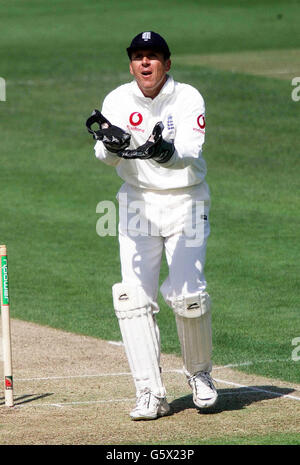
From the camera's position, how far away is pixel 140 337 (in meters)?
7.54

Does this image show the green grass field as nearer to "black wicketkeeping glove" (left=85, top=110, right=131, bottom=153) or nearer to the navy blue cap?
"black wicketkeeping glove" (left=85, top=110, right=131, bottom=153)

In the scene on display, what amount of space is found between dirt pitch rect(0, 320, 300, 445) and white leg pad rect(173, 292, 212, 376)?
0.34 metres

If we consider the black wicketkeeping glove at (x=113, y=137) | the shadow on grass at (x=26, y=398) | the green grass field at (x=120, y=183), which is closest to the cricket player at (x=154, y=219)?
the black wicketkeeping glove at (x=113, y=137)

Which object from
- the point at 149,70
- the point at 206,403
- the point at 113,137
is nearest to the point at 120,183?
the point at 149,70

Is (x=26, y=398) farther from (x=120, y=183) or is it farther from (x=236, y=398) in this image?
(x=120, y=183)

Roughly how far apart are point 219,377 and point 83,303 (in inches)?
125

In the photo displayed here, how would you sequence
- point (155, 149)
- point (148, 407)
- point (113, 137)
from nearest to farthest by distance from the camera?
point (155, 149) → point (113, 137) → point (148, 407)

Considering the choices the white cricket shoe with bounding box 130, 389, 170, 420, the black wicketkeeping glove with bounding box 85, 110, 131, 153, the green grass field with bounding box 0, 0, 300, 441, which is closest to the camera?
the black wicketkeeping glove with bounding box 85, 110, 131, 153

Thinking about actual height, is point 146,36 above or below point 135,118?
above

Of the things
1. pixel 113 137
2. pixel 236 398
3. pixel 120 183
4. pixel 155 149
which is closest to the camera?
pixel 155 149

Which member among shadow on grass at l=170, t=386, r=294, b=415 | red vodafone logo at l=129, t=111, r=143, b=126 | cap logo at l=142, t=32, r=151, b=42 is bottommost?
shadow on grass at l=170, t=386, r=294, b=415

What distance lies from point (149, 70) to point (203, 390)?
2.22 meters

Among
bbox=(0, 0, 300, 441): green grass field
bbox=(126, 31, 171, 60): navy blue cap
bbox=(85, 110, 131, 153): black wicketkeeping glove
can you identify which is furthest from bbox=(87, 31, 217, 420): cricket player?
bbox=(0, 0, 300, 441): green grass field

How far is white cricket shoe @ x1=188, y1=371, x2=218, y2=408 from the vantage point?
752 centimetres
